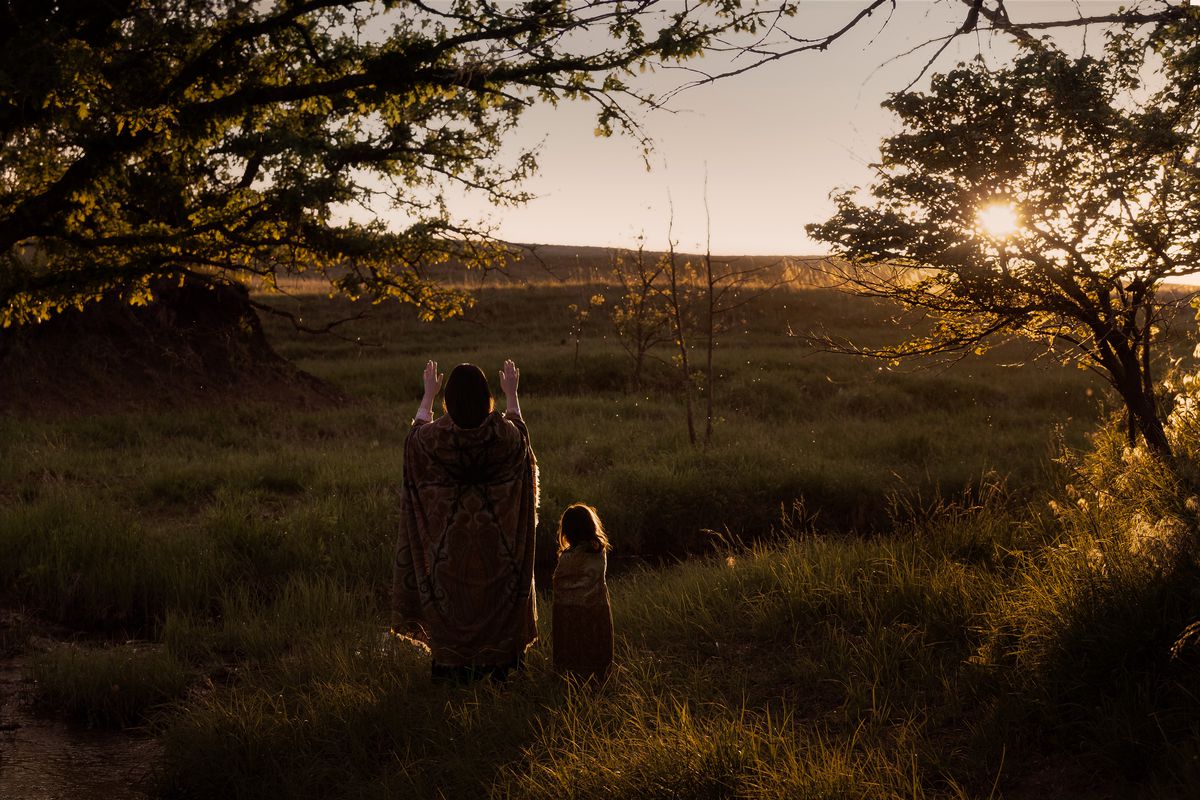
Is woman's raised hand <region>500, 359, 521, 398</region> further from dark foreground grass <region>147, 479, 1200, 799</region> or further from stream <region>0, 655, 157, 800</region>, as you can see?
stream <region>0, 655, 157, 800</region>

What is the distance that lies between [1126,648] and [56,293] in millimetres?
8628

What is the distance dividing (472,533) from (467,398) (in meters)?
0.87

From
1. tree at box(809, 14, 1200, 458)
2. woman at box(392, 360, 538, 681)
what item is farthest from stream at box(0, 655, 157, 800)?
tree at box(809, 14, 1200, 458)

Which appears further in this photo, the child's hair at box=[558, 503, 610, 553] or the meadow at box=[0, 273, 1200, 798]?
the child's hair at box=[558, 503, 610, 553]

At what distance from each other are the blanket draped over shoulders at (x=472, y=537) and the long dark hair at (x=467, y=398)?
9 cm

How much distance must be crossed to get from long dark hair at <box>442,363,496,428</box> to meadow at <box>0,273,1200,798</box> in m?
1.66

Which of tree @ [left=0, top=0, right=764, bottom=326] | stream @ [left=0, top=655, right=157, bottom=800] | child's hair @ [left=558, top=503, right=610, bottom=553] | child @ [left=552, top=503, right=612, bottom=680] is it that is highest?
tree @ [left=0, top=0, right=764, bottom=326]

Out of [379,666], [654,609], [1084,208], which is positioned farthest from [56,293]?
[1084,208]

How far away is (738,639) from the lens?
6.46 metres

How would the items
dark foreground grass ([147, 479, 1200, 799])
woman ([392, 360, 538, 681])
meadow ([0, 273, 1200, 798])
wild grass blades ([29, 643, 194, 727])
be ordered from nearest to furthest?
1. dark foreground grass ([147, 479, 1200, 799])
2. meadow ([0, 273, 1200, 798])
3. woman ([392, 360, 538, 681])
4. wild grass blades ([29, 643, 194, 727])

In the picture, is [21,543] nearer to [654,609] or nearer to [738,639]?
[654,609]

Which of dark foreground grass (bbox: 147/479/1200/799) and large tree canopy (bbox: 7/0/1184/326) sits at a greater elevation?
large tree canopy (bbox: 7/0/1184/326)

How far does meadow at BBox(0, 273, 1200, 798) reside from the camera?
4383 mm

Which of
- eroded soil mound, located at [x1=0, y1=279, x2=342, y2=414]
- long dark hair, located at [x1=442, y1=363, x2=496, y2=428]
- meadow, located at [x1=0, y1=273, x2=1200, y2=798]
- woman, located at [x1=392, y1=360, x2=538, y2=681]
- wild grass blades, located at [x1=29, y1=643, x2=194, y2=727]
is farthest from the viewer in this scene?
eroded soil mound, located at [x1=0, y1=279, x2=342, y2=414]
